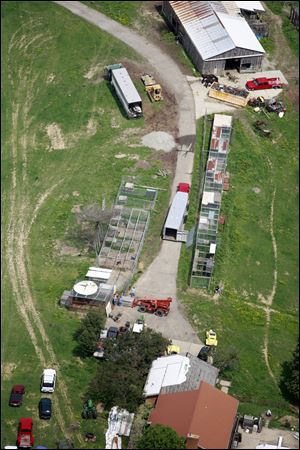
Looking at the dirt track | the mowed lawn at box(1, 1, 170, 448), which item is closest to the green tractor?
the mowed lawn at box(1, 1, 170, 448)

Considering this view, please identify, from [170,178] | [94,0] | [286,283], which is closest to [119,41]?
[94,0]

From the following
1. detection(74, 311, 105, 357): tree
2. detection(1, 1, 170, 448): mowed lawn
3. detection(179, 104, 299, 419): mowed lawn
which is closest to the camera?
detection(1, 1, 170, 448): mowed lawn

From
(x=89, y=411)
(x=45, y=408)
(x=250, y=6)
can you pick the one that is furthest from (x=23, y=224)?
(x=250, y=6)

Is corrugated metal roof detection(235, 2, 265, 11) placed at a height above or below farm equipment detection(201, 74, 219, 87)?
above

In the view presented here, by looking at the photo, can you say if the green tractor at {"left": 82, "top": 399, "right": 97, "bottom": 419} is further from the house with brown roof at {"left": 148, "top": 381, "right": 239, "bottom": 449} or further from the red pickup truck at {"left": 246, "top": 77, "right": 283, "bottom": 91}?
the red pickup truck at {"left": 246, "top": 77, "right": 283, "bottom": 91}

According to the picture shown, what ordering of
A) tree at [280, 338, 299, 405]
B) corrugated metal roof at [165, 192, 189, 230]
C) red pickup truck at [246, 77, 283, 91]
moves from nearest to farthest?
tree at [280, 338, 299, 405]
corrugated metal roof at [165, 192, 189, 230]
red pickup truck at [246, 77, 283, 91]

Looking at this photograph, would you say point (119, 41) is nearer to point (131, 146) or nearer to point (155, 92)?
point (155, 92)

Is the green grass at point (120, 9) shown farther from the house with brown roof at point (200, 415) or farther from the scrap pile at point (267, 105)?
the house with brown roof at point (200, 415)

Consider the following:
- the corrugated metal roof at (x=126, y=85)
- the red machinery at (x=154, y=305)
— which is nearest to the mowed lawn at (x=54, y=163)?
the corrugated metal roof at (x=126, y=85)
